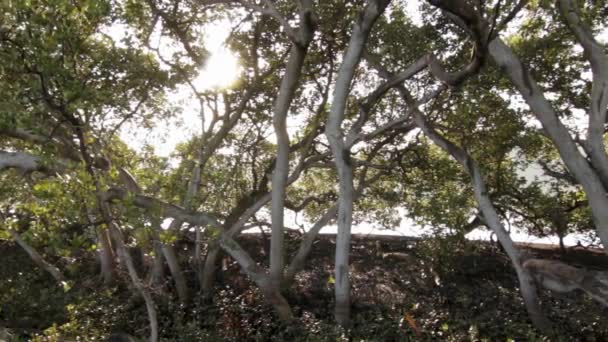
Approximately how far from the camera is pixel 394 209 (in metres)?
12.2

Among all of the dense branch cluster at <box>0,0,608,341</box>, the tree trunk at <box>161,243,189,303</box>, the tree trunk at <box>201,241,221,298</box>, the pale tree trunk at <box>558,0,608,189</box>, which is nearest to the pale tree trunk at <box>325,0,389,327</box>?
the dense branch cluster at <box>0,0,608,341</box>

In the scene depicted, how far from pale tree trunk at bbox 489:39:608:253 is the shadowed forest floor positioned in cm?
199

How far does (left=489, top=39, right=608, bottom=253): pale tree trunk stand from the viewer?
6642mm

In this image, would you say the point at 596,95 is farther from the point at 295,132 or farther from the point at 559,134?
the point at 295,132

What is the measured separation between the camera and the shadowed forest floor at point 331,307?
6772 mm

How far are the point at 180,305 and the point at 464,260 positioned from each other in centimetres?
687

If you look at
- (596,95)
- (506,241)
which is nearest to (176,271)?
(506,241)

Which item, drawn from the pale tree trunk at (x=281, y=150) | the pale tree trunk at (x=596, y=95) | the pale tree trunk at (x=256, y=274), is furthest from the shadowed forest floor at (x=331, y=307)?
the pale tree trunk at (x=596, y=95)

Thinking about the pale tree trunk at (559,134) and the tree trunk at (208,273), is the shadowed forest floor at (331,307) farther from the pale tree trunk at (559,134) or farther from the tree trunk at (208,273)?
the pale tree trunk at (559,134)

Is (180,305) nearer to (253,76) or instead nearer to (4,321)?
(4,321)

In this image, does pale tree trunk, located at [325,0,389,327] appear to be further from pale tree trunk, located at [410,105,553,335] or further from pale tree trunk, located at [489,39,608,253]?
pale tree trunk, located at [489,39,608,253]

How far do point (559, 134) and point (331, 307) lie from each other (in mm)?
4743

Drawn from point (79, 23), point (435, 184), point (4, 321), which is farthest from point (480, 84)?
point (4, 321)

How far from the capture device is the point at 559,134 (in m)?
6.84
